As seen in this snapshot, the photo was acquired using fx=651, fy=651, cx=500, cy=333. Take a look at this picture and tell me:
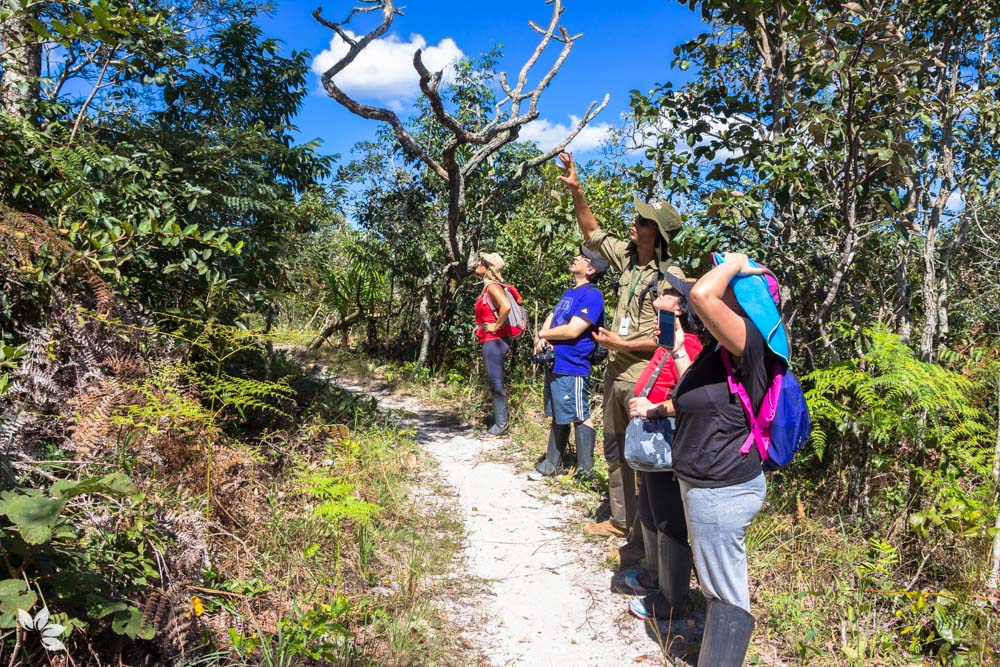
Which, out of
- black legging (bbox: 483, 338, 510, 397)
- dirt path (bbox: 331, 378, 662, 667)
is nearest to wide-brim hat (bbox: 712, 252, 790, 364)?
dirt path (bbox: 331, 378, 662, 667)

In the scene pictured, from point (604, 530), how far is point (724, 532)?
2096 millimetres

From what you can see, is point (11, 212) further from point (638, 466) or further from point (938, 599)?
point (938, 599)

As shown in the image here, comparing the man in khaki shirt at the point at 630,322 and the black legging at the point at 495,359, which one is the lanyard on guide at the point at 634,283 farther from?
the black legging at the point at 495,359

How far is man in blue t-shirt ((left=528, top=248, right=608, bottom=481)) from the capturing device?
5.07 metres

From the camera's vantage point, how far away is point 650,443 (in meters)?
3.03

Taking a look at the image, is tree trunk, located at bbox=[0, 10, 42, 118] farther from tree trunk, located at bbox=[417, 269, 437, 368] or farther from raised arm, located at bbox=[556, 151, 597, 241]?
tree trunk, located at bbox=[417, 269, 437, 368]

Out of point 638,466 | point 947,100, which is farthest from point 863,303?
point 638,466

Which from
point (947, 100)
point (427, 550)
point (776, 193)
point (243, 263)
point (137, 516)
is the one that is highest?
point (947, 100)

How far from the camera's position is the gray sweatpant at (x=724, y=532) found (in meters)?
2.48

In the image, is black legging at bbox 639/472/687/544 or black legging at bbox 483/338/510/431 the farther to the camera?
black legging at bbox 483/338/510/431

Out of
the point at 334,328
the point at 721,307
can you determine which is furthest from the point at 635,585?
the point at 334,328

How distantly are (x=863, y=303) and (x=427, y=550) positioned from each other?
4.10 m

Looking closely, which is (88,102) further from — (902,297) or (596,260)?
(902,297)

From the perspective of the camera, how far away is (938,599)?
3.32 metres
